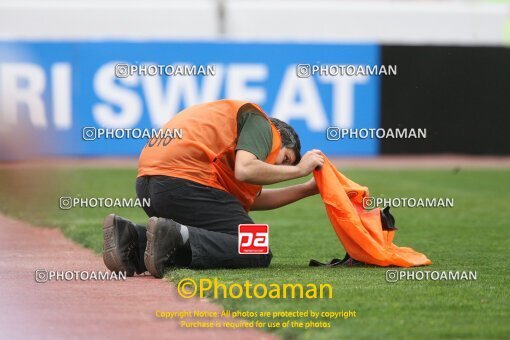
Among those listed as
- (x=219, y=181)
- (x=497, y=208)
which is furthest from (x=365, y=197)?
(x=497, y=208)

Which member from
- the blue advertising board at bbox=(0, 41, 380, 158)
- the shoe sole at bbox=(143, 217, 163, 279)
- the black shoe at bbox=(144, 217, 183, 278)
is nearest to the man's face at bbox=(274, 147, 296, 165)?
the black shoe at bbox=(144, 217, 183, 278)

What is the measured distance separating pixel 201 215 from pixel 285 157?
2.34 ft

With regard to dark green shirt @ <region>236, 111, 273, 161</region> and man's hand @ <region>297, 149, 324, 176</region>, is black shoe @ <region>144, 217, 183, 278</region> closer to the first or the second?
dark green shirt @ <region>236, 111, 273, 161</region>

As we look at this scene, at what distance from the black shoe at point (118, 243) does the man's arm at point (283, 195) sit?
1.13 m

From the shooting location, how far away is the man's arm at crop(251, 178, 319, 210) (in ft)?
26.1

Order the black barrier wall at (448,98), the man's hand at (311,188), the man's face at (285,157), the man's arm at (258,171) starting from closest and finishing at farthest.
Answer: the man's arm at (258,171), the man's face at (285,157), the man's hand at (311,188), the black barrier wall at (448,98)

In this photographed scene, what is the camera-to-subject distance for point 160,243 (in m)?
7.09

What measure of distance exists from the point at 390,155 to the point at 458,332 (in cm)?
1411

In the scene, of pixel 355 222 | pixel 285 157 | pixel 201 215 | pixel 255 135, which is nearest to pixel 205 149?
pixel 255 135

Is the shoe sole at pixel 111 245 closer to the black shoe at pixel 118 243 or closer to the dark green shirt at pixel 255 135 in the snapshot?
the black shoe at pixel 118 243

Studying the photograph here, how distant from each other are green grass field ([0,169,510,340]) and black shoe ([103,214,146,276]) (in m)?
0.33

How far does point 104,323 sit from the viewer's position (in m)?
5.79

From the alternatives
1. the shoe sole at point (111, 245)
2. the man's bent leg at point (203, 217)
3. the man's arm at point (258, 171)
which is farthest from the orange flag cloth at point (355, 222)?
the shoe sole at point (111, 245)

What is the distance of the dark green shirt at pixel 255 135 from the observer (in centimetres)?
722
